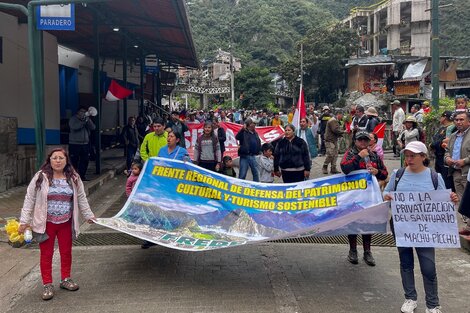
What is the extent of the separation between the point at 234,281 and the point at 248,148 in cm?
515

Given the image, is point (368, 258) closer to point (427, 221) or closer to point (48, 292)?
point (427, 221)

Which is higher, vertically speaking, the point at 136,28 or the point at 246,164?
the point at 136,28

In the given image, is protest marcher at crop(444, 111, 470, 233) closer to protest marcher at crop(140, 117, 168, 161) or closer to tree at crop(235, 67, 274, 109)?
protest marcher at crop(140, 117, 168, 161)

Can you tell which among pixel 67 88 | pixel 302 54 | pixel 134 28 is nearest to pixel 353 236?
pixel 134 28

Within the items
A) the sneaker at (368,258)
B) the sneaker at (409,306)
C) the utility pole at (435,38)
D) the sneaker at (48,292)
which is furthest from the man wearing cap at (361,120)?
the sneaker at (48,292)

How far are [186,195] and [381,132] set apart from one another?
19.8 feet

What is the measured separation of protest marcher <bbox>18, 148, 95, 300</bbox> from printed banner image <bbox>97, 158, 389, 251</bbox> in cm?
37

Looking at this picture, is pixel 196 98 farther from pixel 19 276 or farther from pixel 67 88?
pixel 19 276

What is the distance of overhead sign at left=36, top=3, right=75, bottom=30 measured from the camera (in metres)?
7.37

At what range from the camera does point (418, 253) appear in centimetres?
454

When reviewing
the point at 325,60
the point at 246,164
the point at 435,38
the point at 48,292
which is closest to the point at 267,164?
the point at 246,164

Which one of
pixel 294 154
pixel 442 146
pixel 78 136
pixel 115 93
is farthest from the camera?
pixel 115 93

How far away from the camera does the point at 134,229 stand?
545 centimetres

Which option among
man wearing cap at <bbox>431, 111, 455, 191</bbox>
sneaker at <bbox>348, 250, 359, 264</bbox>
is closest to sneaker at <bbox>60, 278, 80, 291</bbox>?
sneaker at <bbox>348, 250, 359, 264</bbox>
